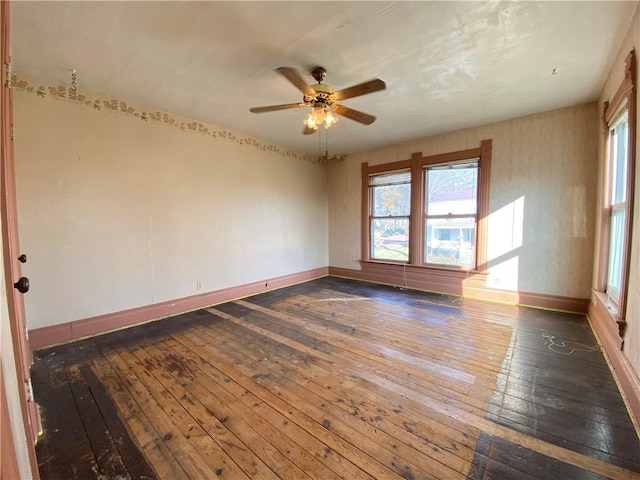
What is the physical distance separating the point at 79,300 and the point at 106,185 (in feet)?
4.13

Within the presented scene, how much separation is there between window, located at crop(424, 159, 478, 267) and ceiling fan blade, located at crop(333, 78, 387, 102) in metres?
2.70

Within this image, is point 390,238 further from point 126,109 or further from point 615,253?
point 126,109

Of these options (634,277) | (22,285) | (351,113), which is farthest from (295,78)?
(634,277)

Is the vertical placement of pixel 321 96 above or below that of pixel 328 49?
below

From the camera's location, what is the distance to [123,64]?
240cm

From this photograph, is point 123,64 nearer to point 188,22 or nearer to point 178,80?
point 178,80

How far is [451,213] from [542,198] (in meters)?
1.15

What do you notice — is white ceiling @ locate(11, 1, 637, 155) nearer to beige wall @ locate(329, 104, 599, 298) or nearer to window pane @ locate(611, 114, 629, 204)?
beige wall @ locate(329, 104, 599, 298)

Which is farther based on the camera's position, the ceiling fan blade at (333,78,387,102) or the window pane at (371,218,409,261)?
the window pane at (371,218,409,261)

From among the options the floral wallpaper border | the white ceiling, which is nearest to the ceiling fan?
the white ceiling

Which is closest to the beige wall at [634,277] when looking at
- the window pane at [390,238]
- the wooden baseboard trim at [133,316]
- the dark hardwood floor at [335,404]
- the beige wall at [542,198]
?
the dark hardwood floor at [335,404]

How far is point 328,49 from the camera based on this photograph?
2.20 m

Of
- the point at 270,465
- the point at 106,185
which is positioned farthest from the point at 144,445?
the point at 106,185

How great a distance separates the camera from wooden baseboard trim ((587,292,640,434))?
1720 millimetres
